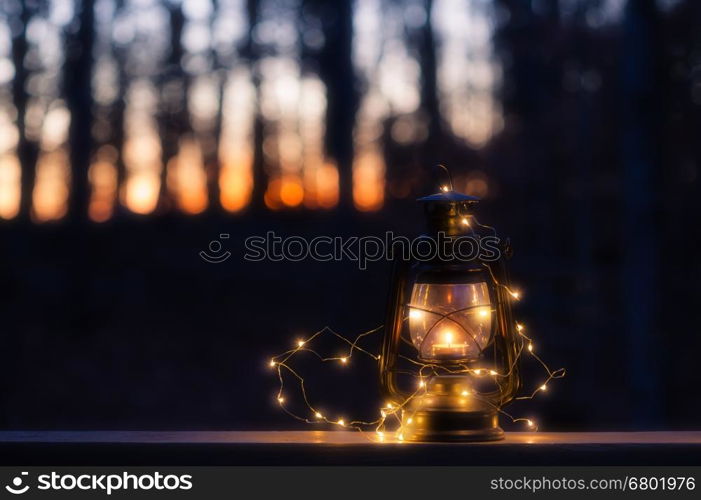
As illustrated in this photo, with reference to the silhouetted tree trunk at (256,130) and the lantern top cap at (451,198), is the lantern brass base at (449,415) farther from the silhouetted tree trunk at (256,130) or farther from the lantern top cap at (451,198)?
the silhouetted tree trunk at (256,130)

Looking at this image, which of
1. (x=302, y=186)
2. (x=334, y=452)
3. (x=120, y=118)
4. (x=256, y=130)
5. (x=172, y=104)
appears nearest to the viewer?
(x=334, y=452)

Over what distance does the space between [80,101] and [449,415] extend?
33.1 feet

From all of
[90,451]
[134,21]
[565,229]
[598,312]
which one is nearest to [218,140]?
[134,21]

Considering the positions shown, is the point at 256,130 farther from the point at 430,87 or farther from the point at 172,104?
the point at 430,87

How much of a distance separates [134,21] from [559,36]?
5486mm

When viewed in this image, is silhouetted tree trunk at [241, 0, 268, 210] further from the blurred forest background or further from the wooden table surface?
the wooden table surface

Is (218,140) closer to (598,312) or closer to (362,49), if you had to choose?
(362,49)

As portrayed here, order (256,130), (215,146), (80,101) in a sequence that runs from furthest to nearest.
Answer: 1. (215,146)
2. (256,130)
3. (80,101)

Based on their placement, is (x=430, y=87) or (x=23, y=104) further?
(x=23, y=104)

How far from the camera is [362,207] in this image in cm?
1034

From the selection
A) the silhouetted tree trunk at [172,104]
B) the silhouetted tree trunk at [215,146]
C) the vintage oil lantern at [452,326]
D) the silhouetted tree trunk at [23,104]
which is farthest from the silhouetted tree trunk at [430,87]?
the vintage oil lantern at [452,326]

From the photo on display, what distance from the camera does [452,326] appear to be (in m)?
2.00

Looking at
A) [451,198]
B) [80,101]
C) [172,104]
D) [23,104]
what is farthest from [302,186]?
[451,198]

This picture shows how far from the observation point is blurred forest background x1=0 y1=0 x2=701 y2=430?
7.28 meters
